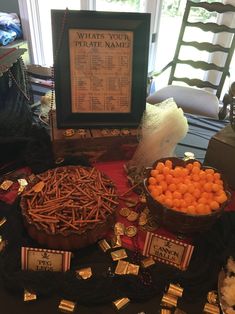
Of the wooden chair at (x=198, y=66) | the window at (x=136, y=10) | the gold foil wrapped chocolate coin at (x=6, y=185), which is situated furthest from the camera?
the window at (x=136, y=10)

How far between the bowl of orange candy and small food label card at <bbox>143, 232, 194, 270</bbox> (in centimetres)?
5

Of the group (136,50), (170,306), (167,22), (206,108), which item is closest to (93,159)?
(136,50)

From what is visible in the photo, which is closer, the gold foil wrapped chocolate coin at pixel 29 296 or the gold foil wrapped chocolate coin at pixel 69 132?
the gold foil wrapped chocolate coin at pixel 29 296

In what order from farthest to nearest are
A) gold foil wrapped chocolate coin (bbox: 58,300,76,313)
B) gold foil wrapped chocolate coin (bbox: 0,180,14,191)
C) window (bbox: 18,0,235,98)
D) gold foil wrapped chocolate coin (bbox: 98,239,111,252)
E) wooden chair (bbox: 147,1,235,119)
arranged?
window (bbox: 18,0,235,98) < wooden chair (bbox: 147,1,235,119) < gold foil wrapped chocolate coin (bbox: 0,180,14,191) < gold foil wrapped chocolate coin (bbox: 98,239,111,252) < gold foil wrapped chocolate coin (bbox: 58,300,76,313)

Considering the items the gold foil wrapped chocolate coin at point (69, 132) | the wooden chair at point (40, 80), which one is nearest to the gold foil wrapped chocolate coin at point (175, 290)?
the gold foil wrapped chocolate coin at point (69, 132)

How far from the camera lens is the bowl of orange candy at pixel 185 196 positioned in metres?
0.65

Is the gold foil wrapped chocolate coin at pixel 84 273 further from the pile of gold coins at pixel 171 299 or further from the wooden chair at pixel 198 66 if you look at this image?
the wooden chair at pixel 198 66

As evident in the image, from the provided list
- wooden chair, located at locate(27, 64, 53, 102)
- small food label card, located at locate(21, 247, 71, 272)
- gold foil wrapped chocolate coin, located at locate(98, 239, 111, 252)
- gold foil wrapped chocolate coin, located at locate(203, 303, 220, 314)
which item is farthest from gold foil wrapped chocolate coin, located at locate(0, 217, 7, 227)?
wooden chair, located at locate(27, 64, 53, 102)

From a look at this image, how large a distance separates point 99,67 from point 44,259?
2.05ft

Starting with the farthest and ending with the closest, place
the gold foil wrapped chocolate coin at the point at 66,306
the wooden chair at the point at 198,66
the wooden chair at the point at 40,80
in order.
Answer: the wooden chair at the point at 198,66
the wooden chair at the point at 40,80
the gold foil wrapped chocolate coin at the point at 66,306

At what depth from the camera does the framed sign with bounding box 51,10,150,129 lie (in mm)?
907

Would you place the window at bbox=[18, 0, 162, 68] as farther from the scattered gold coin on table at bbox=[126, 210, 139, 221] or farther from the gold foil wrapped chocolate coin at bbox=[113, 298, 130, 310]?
the gold foil wrapped chocolate coin at bbox=[113, 298, 130, 310]

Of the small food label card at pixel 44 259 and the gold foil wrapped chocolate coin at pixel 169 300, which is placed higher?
the small food label card at pixel 44 259

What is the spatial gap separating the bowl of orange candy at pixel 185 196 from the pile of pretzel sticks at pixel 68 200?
0.37ft
